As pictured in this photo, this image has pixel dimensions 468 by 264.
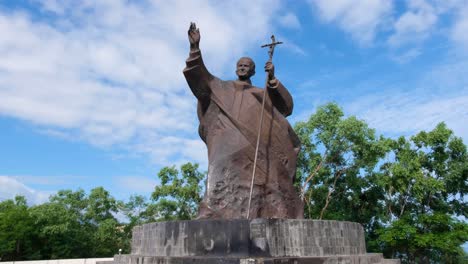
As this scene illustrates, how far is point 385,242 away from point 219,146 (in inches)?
757

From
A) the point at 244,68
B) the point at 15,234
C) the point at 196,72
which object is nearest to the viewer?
the point at 196,72

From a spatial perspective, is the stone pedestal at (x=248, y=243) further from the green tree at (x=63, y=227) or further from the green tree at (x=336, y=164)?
the green tree at (x=63, y=227)

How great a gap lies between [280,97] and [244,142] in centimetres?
152

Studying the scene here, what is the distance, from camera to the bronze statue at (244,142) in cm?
847

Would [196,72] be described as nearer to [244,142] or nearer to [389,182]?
[244,142]

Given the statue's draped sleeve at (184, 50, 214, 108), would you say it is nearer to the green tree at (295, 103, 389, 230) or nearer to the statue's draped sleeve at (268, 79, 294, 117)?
the statue's draped sleeve at (268, 79, 294, 117)

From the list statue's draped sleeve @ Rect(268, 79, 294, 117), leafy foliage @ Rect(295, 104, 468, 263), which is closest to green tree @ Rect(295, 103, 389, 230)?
leafy foliage @ Rect(295, 104, 468, 263)

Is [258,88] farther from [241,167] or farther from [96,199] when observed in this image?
[96,199]

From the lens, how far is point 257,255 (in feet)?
21.8

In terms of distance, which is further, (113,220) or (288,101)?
(113,220)

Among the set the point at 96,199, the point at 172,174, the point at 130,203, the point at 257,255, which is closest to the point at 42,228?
the point at 96,199

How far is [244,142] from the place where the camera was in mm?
8891

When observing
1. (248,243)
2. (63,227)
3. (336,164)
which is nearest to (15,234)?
(63,227)

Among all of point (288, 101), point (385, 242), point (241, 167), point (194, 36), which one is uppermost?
point (194, 36)
